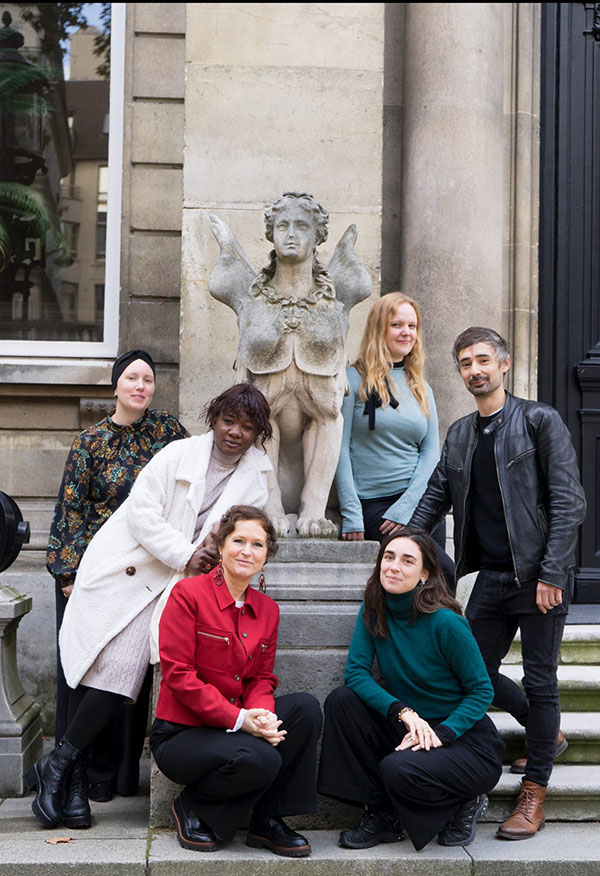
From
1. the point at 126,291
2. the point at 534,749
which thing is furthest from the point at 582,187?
the point at 534,749

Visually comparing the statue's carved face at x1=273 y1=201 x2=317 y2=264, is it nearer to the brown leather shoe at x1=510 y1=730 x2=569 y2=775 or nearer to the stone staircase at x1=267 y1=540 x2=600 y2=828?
the stone staircase at x1=267 y1=540 x2=600 y2=828

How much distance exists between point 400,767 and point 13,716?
2.04 metres

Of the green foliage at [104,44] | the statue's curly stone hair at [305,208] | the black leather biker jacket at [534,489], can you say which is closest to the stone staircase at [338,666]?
the black leather biker jacket at [534,489]

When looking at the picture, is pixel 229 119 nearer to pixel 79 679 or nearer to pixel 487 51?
pixel 487 51

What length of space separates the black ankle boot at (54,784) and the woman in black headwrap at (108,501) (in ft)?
1.44

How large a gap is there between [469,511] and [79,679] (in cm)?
173

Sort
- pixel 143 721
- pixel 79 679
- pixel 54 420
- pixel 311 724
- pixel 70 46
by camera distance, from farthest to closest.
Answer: pixel 70 46
pixel 54 420
pixel 143 721
pixel 79 679
pixel 311 724

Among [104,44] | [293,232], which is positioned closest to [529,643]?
[293,232]

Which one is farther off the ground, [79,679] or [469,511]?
[469,511]

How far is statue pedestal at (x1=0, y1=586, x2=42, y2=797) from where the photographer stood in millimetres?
4871

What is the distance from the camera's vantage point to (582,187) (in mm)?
7340

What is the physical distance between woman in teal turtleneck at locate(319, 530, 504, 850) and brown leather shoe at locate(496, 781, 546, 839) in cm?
12

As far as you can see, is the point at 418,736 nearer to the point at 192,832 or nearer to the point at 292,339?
the point at 192,832

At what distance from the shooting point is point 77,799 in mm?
4281
